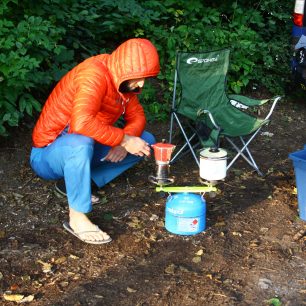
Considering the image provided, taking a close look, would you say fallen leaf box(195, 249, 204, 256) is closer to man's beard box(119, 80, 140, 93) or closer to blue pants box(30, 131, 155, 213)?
blue pants box(30, 131, 155, 213)

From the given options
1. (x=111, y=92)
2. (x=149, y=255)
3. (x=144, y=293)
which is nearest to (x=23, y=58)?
(x=111, y=92)

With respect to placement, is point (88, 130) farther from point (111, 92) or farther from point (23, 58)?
point (23, 58)

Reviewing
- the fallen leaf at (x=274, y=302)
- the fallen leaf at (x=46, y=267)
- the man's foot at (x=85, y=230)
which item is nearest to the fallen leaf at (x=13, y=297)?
the fallen leaf at (x=46, y=267)

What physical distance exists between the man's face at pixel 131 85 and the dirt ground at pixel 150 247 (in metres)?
0.88

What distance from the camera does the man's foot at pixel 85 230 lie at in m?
3.59

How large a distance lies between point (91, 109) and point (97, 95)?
4.0 inches

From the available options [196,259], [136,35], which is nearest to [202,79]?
[136,35]

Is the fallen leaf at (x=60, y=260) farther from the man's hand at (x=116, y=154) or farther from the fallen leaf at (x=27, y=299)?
the man's hand at (x=116, y=154)

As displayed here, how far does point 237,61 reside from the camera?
6.77 m

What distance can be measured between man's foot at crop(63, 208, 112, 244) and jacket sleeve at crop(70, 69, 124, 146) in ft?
1.64

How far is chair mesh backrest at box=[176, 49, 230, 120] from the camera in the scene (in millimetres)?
5168

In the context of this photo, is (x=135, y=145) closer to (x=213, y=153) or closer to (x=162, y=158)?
(x=162, y=158)

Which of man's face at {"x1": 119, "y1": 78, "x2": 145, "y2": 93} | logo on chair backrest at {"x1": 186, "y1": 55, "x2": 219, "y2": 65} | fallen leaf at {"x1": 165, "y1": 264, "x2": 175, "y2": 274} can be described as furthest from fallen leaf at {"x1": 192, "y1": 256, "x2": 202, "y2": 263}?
logo on chair backrest at {"x1": 186, "y1": 55, "x2": 219, "y2": 65}

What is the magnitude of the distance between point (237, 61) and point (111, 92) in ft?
11.0
